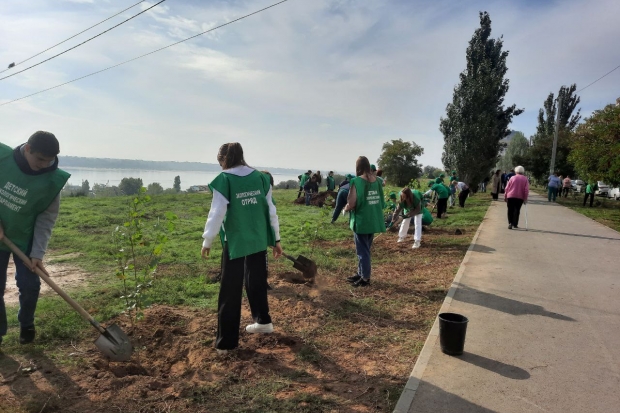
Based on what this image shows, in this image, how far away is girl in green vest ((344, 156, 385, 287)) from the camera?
598 cm

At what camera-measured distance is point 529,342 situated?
4223 mm

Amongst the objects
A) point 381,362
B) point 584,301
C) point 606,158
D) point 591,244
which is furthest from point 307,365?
point 606,158

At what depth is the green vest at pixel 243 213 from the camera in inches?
151

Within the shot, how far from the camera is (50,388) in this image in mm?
3311

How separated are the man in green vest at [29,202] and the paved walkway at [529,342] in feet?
11.5

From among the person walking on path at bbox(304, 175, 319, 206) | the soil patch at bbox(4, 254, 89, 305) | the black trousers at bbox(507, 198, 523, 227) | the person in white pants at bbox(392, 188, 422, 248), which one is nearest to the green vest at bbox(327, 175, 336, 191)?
the person walking on path at bbox(304, 175, 319, 206)

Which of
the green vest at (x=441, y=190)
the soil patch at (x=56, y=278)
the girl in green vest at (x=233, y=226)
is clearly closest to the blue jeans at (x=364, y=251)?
the girl in green vest at (x=233, y=226)

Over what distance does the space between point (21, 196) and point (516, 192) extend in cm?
1138

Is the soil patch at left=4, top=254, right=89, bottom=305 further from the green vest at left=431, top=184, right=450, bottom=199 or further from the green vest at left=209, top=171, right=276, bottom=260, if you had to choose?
the green vest at left=431, top=184, right=450, bottom=199

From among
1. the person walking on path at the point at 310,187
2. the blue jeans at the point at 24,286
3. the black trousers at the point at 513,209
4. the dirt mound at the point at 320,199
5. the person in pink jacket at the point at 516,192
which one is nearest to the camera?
the blue jeans at the point at 24,286

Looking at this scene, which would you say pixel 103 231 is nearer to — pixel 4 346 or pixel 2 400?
pixel 4 346

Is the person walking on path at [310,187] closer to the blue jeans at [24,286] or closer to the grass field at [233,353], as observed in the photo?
the grass field at [233,353]

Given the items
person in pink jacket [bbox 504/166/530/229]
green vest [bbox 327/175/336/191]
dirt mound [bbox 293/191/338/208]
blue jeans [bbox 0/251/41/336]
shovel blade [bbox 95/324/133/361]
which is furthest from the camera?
green vest [bbox 327/175/336/191]

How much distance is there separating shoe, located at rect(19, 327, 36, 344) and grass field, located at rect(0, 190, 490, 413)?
0.27 feet
